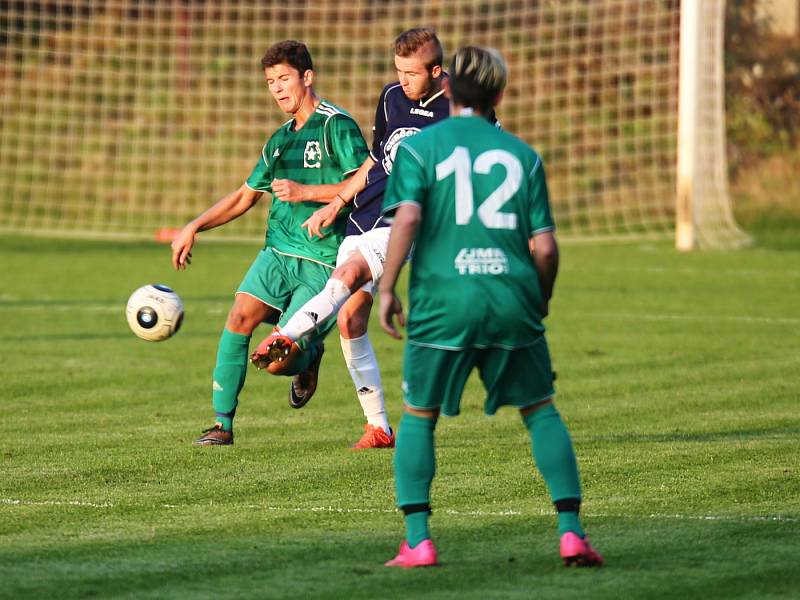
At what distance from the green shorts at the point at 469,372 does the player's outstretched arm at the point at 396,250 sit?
15 cm

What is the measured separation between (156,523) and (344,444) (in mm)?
2090

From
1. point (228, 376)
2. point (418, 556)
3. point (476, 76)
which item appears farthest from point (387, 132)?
point (418, 556)

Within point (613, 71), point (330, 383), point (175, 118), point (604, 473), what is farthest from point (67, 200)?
point (604, 473)

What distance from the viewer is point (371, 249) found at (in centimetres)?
728

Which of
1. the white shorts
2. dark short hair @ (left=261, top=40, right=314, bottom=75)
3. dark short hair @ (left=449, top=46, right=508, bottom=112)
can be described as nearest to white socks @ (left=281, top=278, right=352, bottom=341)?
the white shorts

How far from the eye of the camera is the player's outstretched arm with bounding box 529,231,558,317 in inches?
195

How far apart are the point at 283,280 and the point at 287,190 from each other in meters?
0.62

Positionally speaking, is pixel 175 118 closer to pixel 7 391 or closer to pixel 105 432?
pixel 7 391

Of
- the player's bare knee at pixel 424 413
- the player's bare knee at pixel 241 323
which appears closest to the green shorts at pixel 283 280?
the player's bare knee at pixel 241 323

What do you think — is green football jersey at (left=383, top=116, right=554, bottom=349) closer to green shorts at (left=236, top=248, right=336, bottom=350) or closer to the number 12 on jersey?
the number 12 on jersey

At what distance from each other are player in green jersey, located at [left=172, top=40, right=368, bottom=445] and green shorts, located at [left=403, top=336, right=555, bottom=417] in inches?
102

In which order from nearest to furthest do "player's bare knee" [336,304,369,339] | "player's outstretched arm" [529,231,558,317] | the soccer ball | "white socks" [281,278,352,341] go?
1. "player's outstretched arm" [529,231,558,317]
2. "white socks" [281,278,352,341]
3. "player's bare knee" [336,304,369,339]
4. the soccer ball

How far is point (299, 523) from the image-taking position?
5.66 m

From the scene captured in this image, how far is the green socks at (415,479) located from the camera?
16.0 ft
